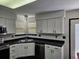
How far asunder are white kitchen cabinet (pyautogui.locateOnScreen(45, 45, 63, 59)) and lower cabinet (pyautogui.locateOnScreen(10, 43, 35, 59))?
2.67 feet

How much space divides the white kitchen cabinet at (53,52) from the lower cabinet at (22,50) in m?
0.82

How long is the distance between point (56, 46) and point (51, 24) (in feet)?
3.33

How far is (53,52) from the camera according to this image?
3.44m

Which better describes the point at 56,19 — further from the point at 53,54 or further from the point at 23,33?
the point at 23,33

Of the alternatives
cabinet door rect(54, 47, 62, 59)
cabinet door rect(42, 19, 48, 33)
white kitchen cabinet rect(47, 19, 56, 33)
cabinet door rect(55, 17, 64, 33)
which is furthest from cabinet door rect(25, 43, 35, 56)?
cabinet door rect(55, 17, 64, 33)

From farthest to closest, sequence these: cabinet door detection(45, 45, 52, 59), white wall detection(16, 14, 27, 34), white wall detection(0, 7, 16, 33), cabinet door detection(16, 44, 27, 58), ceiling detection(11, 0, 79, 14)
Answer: white wall detection(16, 14, 27, 34) < cabinet door detection(16, 44, 27, 58) < cabinet door detection(45, 45, 52, 59) < white wall detection(0, 7, 16, 33) < ceiling detection(11, 0, 79, 14)

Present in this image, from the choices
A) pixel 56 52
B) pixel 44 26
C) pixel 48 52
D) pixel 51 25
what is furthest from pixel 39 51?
pixel 51 25

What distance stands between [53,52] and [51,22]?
1.29 m

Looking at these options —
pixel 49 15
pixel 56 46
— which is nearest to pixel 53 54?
pixel 56 46

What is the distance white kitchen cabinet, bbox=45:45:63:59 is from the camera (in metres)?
3.26

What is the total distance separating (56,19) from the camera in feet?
12.3

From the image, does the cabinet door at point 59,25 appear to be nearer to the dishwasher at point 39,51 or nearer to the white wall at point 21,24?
the dishwasher at point 39,51

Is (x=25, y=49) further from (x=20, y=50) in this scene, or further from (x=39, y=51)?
(x=39, y=51)

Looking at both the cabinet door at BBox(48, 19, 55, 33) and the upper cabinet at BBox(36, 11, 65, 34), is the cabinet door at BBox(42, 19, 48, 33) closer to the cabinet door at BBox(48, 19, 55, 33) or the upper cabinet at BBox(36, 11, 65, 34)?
the upper cabinet at BBox(36, 11, 65, 34)
